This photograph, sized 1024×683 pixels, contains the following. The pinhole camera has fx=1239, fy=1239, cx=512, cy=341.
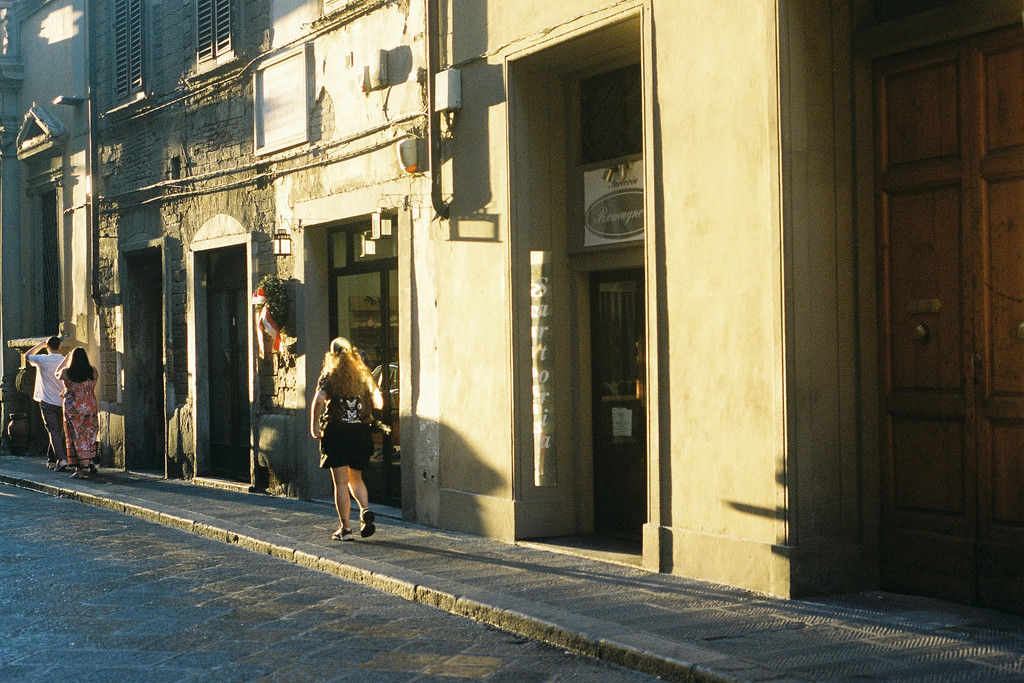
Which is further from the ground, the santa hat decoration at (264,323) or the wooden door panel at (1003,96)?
the wooden door panel at (1003,96)

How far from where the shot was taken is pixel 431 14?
36.2 feet

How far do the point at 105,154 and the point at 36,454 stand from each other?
221 inches

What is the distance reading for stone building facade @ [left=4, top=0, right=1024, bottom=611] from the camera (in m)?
7.23

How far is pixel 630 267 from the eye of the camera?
31.7 feet

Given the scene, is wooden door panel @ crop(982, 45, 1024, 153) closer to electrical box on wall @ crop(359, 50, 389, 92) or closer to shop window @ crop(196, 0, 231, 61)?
electrical box on wall @ crop(359, 50, 389, 92)

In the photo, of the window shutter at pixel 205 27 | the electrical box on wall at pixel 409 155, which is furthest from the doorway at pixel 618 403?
the window shutter at pixel 205 27

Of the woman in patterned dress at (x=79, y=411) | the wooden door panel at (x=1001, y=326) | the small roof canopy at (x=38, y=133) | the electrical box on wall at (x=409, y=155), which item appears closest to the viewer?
the wooden door panel at (x=1001, y=326)

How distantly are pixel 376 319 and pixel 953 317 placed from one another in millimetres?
6648

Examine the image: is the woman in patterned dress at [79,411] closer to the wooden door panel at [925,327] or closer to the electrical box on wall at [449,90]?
the electrical box on wall at [449,90]

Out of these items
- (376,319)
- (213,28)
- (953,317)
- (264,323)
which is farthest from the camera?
(213,28)

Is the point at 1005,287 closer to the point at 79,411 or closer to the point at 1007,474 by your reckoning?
the point at 1007,474

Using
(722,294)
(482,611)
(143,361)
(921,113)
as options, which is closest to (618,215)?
Result: (722,294)

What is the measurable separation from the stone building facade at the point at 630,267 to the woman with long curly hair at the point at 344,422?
892 millimetres

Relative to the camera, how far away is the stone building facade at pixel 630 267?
285 inches
